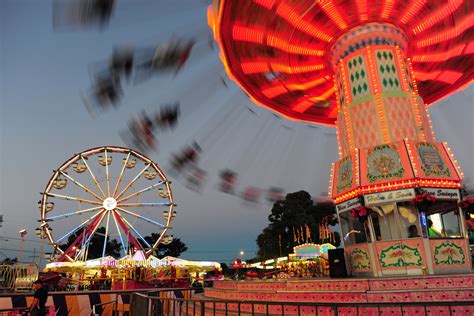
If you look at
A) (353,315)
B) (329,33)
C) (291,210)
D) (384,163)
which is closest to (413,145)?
(384,163)

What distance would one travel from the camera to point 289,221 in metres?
45.6

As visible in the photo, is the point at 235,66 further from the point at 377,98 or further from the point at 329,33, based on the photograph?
the point at 377,98

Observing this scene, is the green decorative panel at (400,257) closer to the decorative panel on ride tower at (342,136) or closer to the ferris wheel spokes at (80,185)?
the decorative panel on ride tower at (342,136)

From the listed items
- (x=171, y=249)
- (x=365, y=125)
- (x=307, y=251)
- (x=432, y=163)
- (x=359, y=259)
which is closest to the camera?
(x=432, y=163)

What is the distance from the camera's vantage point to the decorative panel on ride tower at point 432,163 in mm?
10852

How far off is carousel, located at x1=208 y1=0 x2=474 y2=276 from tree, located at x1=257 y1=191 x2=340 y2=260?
2995cm

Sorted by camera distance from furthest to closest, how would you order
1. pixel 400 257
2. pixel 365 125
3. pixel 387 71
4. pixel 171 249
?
pixel 171 249 → pixel 387 71 → pixel 365 125 → pixel 400 257

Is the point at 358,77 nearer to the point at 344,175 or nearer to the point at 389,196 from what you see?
the point at 344,175

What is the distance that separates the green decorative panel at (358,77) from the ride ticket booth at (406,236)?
3744 millimetres

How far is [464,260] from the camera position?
10367 mm

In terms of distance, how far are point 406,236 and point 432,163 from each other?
2.26 m

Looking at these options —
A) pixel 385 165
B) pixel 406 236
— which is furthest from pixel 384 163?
pixel 406 236

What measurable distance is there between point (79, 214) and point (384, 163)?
25.0m

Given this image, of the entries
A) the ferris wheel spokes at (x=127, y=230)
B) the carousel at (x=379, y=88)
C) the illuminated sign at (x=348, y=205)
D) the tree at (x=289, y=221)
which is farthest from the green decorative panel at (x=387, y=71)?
the tree at (x=289, y=221)
